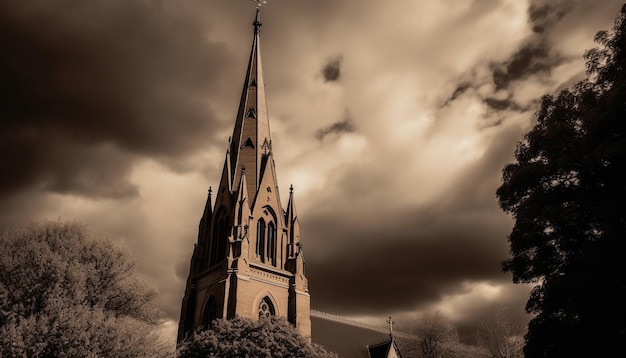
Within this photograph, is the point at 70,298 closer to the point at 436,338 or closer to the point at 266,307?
the point at 266,307

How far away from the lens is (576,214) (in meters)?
13.7

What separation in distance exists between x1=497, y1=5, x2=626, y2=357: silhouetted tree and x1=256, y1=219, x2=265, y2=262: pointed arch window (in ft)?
67.6

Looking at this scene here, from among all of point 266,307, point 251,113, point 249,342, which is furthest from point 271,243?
point 251,113

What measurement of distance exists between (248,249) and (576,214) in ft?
74.0

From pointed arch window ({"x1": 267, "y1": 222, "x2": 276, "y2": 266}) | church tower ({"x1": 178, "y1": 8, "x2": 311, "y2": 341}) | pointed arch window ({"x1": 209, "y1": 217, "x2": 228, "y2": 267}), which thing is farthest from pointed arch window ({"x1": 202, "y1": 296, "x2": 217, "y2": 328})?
pointed arch window ({"x1": 267, "y1": 222, "x2": 276, "y2": 266})

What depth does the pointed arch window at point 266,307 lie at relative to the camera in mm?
30938

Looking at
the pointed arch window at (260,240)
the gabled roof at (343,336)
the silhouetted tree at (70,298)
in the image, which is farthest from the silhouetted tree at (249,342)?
the gabled roof at (343,336)

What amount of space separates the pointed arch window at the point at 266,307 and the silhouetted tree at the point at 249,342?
15.1 feet

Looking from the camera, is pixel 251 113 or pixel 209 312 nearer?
pixel 209 312

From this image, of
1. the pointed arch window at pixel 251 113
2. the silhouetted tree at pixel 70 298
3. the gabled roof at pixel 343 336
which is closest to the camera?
the silhouetted tree at pixel 70 298

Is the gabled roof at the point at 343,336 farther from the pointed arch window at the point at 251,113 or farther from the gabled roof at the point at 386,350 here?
the pointed arch window at the point at 251,113

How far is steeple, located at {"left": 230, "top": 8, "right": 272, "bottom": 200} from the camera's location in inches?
1457

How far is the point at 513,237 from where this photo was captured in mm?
15594

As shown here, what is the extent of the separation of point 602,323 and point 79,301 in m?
19.7
